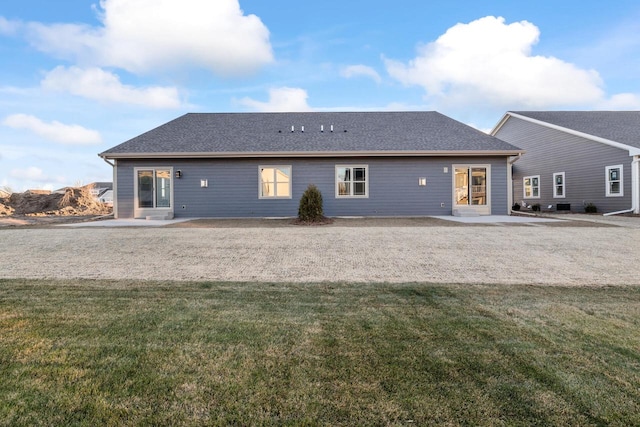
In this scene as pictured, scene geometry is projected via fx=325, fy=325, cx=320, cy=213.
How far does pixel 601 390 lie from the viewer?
6.15 feet

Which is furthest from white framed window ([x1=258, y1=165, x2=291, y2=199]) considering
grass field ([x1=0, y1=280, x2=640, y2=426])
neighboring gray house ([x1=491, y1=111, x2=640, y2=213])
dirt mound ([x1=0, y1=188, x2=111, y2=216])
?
neighboring gray house ([x1=491, y1=111, x2=640, y2=213])

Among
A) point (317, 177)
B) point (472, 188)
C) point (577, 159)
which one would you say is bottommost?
point (472, 188)

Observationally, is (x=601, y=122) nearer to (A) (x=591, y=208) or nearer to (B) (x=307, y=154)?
(A) (x=591, y=208)

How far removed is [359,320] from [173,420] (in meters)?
1.70

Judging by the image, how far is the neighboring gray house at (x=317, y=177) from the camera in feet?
43.0

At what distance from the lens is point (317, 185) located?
43.6ft

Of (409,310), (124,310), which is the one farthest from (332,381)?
(124,310)

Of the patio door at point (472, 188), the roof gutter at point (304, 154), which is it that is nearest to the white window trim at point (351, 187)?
the roof gutter at point (304, 154)

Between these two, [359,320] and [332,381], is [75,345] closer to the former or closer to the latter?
[332,381]

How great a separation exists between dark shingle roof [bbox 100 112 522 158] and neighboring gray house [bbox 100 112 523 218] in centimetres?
10

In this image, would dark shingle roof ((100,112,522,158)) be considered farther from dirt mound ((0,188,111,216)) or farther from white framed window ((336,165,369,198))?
dirt mound ((0,188,111,216))

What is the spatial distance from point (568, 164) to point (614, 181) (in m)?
2.38

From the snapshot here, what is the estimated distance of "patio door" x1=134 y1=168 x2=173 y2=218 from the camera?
13.2 m

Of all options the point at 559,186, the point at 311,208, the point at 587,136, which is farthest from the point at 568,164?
the point at 311,208
